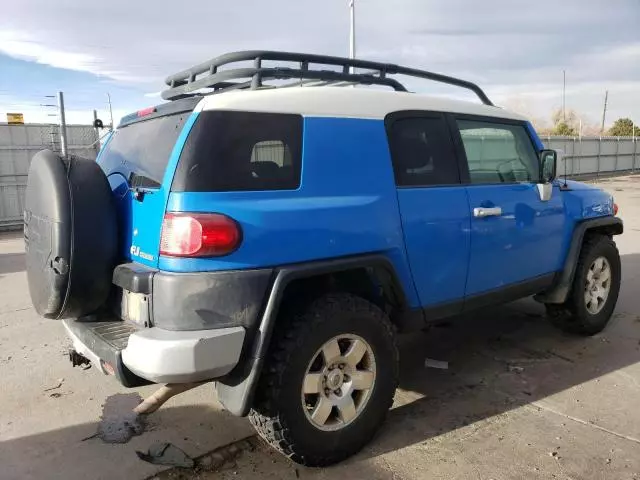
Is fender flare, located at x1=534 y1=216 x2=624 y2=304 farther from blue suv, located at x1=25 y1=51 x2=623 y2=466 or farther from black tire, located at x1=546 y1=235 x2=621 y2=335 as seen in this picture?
blue suv, located at x1=25 y1=51 x2=623 y2=466

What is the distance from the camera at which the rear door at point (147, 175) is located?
98.9 inches

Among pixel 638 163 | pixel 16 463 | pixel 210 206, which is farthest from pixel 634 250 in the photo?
pixel 638 163

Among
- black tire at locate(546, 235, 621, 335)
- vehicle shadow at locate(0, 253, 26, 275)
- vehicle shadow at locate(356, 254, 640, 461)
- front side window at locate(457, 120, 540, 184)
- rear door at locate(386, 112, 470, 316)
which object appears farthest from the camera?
vehicle shadow at locate(0, 253, 26, 275)

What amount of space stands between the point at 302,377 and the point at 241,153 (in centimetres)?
113

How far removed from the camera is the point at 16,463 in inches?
112

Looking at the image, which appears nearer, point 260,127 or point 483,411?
point 260,127

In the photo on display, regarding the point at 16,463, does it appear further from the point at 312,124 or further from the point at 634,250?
the point at 634,250

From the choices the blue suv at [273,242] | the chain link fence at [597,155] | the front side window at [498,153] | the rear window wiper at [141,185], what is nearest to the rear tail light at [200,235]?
the blue suv at [273,242]

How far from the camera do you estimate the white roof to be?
101 inches

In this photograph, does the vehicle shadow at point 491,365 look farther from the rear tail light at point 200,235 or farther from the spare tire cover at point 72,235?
the spare tire cover at point 72,235

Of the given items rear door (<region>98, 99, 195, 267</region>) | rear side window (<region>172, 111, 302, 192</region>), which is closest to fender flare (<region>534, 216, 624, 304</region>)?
rear side window (<region>172, 111, 302, 192</region>)

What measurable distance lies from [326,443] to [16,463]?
1.67m

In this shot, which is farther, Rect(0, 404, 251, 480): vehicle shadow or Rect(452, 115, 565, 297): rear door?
Rect(452, 115, 565, 297): rear door

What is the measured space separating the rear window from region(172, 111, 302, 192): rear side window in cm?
21
